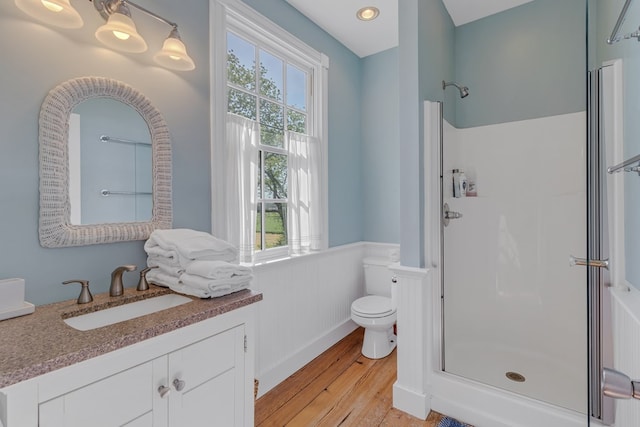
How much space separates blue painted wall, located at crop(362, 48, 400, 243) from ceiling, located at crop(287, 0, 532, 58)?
0.26m

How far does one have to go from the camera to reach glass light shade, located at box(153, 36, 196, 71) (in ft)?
4.44

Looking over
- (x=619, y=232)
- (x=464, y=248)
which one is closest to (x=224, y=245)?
(x=619, y=232)

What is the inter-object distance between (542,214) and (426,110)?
4.02 feet

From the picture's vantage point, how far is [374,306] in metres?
2.44

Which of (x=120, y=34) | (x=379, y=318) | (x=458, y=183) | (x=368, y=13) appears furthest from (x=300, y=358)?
(x=368, y=13)

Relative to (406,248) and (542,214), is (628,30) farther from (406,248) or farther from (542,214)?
(542,214)

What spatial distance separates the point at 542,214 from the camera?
2.23m

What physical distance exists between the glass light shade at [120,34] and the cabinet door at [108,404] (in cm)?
122

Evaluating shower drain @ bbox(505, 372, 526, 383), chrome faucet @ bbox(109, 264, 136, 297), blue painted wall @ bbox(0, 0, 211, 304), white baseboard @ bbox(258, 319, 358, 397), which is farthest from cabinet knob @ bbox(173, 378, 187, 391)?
shower drain @ bbox(505, 372, 526, 383)

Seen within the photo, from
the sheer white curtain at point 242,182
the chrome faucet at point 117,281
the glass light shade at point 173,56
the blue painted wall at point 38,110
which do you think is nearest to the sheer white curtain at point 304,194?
the sheer white curtain at point 242,182

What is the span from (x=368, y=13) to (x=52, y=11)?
2007 mm

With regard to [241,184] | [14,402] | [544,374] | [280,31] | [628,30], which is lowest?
[544,374]

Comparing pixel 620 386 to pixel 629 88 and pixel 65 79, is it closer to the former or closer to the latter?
pixel 629 88

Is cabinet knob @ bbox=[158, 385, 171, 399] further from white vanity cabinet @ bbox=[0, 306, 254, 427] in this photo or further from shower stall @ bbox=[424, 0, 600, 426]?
shower stall @ bbox=[424, 0, 600, 426]
